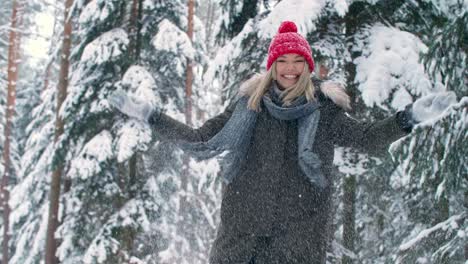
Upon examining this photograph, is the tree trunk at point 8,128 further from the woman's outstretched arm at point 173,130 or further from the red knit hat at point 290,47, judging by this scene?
the red knit hat at point 290,47

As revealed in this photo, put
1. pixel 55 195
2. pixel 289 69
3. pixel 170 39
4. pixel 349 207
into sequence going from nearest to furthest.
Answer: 1. pixel 289 69
2. pixel 349 207
3. pixel 170 39
4. pixel 55 195

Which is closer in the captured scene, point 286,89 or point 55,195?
point 286,89

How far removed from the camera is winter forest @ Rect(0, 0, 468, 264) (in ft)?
18.6

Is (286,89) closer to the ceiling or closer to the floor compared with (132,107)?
closer to the ceiling

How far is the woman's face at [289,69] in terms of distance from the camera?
132 inches

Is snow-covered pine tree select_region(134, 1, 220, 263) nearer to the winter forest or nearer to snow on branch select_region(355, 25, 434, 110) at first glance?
the winter forest

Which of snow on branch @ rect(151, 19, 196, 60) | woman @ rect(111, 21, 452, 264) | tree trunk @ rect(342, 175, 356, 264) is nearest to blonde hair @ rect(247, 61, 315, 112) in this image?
woman @ rect(111, 21, 452, 264)

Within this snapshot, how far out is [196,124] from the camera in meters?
17.7

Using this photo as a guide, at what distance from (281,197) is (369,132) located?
2.01 feet

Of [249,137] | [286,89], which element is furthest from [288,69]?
[249,137]

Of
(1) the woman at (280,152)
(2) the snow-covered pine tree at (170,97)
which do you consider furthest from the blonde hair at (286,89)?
(2) the snow-covered pine tree at (170,97)

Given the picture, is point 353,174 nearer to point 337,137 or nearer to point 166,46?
point 337,137

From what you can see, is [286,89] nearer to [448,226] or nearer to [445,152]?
[445,152]

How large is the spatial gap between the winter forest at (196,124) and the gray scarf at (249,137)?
386 millimetres
